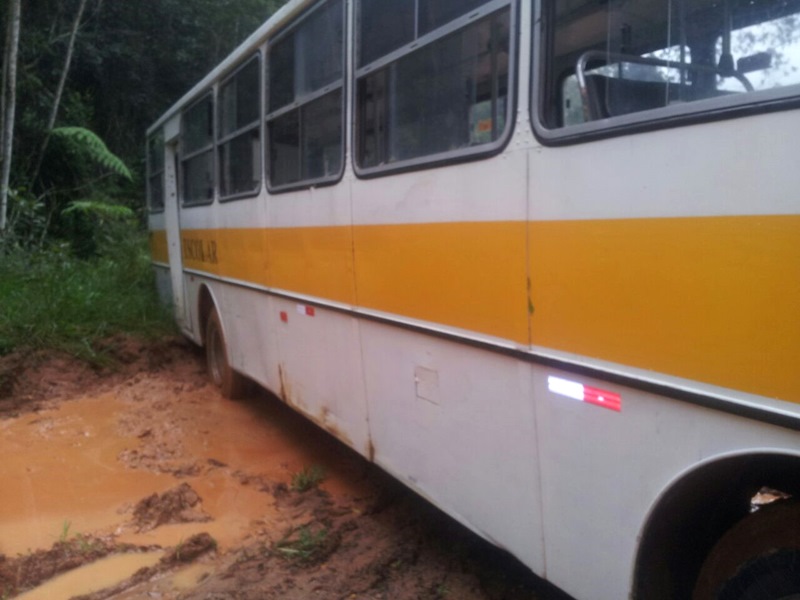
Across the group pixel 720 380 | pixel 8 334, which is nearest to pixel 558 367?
pixel 720 380

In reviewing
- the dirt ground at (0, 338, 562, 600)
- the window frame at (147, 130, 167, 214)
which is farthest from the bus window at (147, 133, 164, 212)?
the dirt ground at (0, 338, 562, 600)

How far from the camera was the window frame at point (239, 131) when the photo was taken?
5.66 meters

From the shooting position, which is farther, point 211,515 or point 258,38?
point 258,38

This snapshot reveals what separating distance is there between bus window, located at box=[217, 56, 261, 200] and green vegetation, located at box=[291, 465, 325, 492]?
2013 mm

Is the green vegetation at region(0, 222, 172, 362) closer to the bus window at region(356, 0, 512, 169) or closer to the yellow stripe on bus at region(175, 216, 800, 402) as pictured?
the bus window at region(356, 0, 512, 169)

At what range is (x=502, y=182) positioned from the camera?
2912 mm

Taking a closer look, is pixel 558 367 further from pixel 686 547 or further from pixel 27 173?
pixel 27 173

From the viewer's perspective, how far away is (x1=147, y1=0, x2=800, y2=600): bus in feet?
6.58

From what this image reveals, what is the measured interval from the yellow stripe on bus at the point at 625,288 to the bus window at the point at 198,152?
3.77 m

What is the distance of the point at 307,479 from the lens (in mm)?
5203

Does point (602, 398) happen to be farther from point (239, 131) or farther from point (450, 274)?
point (239, 131)

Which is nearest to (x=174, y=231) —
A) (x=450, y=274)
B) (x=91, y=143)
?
(x=450, y=274)

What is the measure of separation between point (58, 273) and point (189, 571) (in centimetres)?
791

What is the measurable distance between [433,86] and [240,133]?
307 centimetres
